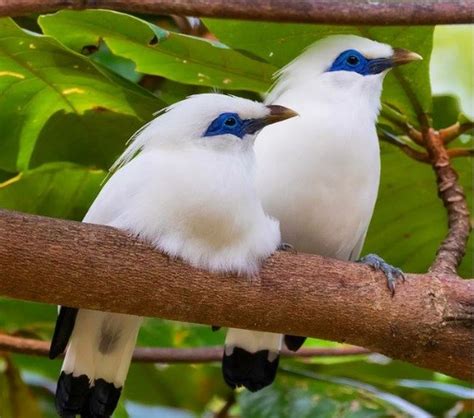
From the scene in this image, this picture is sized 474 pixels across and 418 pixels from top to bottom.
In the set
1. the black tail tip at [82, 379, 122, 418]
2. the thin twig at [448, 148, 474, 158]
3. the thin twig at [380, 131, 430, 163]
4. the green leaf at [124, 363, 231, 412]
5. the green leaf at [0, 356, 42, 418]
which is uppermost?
the thin twig at [448, 148, 474, 158]

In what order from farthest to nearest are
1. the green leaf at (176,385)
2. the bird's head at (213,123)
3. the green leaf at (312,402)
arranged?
the green leaf at (176,385) < the green leaf at (312,402) < the bird's head at (213,123)

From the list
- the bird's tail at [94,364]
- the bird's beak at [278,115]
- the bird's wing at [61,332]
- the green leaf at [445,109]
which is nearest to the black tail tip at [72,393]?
the bird's tail at [94,364]

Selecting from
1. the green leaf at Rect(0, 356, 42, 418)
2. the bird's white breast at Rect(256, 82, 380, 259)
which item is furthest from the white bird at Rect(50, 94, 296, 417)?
the green leaf at Rect(0, 356, 42, 418)

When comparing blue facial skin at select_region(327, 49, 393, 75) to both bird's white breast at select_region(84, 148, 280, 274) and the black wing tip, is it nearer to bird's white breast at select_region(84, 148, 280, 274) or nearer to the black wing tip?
bird's white breast at select_region(84, 148, 280, 274)

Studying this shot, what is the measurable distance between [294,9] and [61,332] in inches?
45.6

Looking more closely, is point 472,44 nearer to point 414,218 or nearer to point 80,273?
point 414,218

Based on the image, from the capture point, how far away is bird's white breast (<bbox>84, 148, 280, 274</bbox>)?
2.76 meters

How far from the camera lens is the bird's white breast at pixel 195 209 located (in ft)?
9.06

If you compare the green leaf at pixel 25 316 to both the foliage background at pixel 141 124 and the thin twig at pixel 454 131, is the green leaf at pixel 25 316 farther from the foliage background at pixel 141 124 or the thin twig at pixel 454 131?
the thin twig at pixel 454 131

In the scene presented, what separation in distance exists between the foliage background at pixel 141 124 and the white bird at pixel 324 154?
0.12 m

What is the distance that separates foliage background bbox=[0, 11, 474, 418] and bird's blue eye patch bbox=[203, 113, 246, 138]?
1.28 ft

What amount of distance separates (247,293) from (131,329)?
0.63 m

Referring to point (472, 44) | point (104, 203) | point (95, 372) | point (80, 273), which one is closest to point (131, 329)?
point (95, 372)

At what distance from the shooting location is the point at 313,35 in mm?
3566
